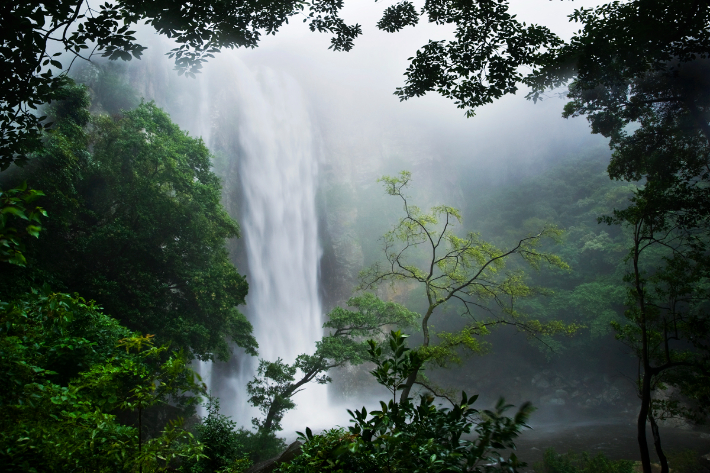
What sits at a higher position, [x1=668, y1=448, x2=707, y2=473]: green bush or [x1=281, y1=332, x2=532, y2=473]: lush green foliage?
[x1=281, y1=332, x2=532, y2=473]: lush green foliage

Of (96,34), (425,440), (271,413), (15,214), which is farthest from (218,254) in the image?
(425,440)

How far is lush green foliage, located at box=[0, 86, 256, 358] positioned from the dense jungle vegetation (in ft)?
0.18

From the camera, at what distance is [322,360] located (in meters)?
10.5

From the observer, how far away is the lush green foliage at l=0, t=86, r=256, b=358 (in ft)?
26.8

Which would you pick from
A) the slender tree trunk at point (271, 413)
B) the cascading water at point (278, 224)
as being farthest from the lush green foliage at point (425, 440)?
the cascading water at point (278, 224)

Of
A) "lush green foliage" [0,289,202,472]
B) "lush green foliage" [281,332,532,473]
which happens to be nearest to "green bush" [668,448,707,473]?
"lush green foliage" [281,332,532,473]

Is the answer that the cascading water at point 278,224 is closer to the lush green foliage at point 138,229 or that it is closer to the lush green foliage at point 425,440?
the lush green foliage at point 138,229

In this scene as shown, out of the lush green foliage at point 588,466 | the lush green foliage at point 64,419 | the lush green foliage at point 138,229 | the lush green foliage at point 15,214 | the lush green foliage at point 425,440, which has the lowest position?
the lush green foliage at point 588,466

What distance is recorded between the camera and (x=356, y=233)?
86.0 ft

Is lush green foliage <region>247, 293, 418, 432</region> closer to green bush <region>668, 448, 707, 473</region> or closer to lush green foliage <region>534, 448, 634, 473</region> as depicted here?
lush green foliage <region>534, 448, 634, 473</region>

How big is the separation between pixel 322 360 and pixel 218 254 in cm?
459

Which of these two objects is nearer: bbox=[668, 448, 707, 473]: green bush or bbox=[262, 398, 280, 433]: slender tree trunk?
bbox=[668, 448, 707, 473]: green bush

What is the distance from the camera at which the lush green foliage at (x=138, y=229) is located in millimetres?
8180

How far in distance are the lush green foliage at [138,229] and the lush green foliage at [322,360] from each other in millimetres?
1607
